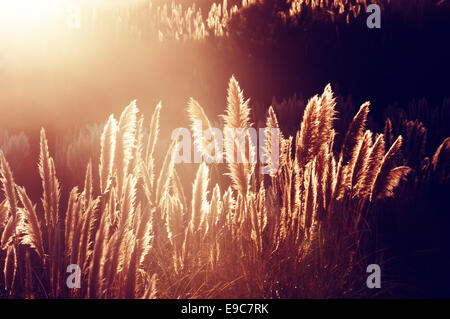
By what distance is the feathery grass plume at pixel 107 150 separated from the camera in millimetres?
1805

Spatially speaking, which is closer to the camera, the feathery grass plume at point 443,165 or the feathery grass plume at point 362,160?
the feathery grass plume at point 362,160

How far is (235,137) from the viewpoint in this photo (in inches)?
75.2

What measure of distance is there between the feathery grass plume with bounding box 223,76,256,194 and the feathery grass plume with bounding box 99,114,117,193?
43cm

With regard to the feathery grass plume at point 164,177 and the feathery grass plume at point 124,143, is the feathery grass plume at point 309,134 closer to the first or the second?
the feathery grass plume at point 164,177

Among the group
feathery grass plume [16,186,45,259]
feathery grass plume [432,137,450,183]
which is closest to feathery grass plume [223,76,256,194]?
feathery grass plume [16,186,45,259]

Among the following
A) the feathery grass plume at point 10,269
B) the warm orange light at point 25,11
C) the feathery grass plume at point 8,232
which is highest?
the warm orange light at point 25,11

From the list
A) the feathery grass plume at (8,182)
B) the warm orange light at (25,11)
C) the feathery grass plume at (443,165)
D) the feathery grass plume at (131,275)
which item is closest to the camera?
the feathery grass plume at (131,275)

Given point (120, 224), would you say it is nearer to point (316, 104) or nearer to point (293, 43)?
point (316, 104)

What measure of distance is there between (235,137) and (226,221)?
1.41 ft

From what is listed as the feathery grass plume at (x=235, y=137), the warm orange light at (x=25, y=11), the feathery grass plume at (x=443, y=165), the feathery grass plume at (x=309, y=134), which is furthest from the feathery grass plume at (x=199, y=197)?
the warm orange light at (x=25, y=11)

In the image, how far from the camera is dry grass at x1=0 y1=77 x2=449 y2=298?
1744mm

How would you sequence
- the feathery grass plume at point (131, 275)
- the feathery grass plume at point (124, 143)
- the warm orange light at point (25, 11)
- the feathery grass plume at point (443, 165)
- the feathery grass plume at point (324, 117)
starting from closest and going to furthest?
the feathery grass plume at point (131, 275) → the feathery grass plume at point (124, 143) → the feathery grass plume at point (324, 117) → the feathery grass plume at point (443, 165) → the warm orange light at point (25, 11)

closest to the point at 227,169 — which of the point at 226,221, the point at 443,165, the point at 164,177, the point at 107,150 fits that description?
the point at 226,221
